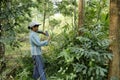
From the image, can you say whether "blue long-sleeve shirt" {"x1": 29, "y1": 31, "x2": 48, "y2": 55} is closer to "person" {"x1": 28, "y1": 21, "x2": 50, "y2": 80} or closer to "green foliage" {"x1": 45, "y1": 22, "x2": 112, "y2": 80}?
"person" {"x1": 28, "y1": 21, "x2": 50, "y2": 80}

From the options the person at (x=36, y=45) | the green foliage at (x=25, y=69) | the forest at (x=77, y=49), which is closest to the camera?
the forest at (x=77, y=49)

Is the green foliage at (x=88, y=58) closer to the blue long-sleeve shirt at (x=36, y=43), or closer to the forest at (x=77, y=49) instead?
the forest at (x=77, y=49)

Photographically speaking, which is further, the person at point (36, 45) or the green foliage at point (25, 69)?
the green foliage at point (25, 69)

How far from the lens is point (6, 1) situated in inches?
290

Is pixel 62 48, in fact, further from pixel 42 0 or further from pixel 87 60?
A: pixel 42 0

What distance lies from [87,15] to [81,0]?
2.47 ft

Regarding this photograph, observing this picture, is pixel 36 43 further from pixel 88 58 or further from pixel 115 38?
pixel 115 38

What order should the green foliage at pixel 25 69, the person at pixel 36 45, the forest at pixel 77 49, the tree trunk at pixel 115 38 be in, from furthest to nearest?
1. the green foliage at pixel 25 69
2. the person at pixel 36 45
3. the forest at pixel 77 49
4. the tree trunk at pixel 115 38

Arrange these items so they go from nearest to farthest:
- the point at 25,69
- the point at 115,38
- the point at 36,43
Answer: the point at 115,38
the point at 36,43
the point at 25,69

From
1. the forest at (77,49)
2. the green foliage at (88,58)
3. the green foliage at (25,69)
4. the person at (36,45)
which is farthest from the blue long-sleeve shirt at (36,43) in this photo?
the green foliage at (25,69)

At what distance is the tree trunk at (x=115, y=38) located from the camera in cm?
658

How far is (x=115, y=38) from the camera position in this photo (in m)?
6.70

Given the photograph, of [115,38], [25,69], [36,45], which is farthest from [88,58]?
[25,69]

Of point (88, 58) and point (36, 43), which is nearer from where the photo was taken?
point (36, 43)
